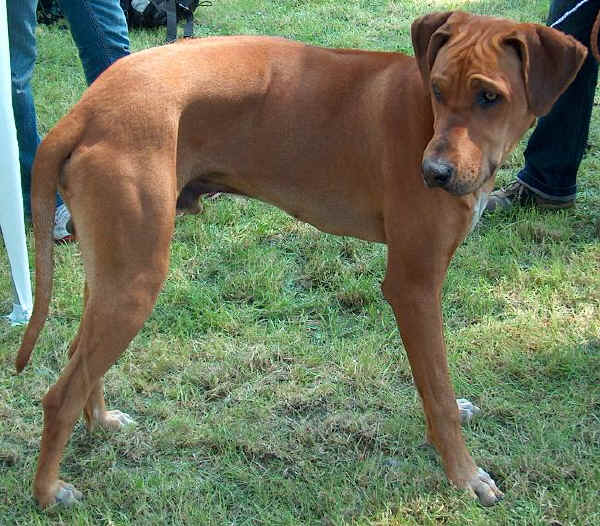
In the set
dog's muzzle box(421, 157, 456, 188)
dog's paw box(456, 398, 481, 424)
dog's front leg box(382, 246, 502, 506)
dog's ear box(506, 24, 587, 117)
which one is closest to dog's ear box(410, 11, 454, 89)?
dog's ear box(506, 24, 587, 117)

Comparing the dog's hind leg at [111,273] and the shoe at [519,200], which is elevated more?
the dog's hind leg at [111,273]

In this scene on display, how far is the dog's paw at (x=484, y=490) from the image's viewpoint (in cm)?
283

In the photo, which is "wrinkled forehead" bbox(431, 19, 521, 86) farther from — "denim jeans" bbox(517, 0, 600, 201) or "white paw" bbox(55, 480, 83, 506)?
"denim jeans" bbox(517, 0, 600, 201)

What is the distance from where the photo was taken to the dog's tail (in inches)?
101

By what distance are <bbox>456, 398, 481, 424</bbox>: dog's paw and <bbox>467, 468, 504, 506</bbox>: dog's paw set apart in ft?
1.21

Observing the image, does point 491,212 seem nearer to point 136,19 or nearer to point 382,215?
point 382,215

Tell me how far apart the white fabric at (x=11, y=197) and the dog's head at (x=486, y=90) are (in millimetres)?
1959

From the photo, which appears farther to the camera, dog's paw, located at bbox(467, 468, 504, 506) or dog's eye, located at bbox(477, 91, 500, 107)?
dog's paw, located at bbox(467, 468, 504, 506)

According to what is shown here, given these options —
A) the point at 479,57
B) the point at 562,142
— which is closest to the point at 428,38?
the point at 479,57

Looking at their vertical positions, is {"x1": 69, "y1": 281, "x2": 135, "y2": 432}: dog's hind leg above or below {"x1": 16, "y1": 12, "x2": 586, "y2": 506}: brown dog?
below

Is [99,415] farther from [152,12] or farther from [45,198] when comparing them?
[152,12]

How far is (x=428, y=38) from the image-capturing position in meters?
2.77

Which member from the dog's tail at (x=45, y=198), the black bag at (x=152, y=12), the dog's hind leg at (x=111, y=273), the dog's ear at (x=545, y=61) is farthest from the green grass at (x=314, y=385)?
the black bag at (x=152, y=12)

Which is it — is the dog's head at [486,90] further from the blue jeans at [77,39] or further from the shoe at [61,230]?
the shoe at [61,230]
